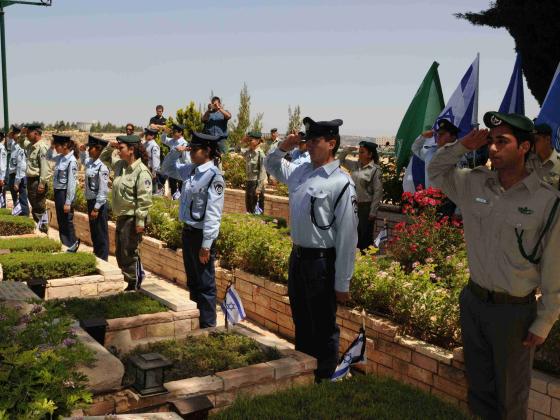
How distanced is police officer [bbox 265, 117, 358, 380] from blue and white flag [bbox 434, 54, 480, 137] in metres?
5.25

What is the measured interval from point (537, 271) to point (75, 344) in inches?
105

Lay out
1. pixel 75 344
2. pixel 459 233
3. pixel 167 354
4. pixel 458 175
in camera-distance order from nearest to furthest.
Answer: pixel 75 344, pixel 458 175, pixel 167 354, pixel 459 233

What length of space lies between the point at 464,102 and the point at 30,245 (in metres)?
6.70

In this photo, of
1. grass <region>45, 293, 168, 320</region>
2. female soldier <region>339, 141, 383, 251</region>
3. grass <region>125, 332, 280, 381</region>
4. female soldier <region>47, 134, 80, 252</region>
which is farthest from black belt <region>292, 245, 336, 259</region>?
female soldier <region>47, 134, 80, 252</region>

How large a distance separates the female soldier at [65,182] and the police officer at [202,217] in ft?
12.6

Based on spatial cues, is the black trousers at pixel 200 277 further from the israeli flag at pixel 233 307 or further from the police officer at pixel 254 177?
the police officer at pixel 254 177

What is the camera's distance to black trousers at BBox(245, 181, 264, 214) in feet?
42.8

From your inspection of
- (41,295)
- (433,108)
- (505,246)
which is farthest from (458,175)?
(433,108)

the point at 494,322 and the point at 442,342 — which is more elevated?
the point at 494,322

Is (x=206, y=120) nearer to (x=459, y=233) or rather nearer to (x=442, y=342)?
(x=459, y=233)

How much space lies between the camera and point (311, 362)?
4395mm

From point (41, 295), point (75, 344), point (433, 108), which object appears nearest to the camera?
point (75, 344)

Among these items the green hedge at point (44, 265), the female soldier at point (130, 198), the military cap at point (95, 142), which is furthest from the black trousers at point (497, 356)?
the military cap at point (95, 142)

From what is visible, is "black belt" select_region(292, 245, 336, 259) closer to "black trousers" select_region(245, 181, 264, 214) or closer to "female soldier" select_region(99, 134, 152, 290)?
"female soldier" select_region(99, 134, 152, 290)
